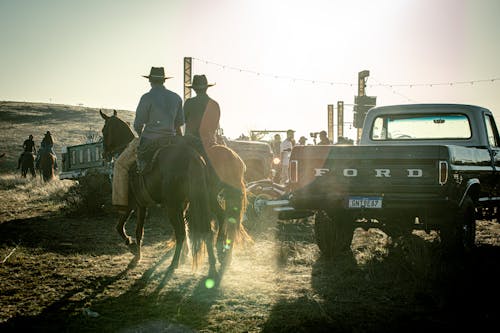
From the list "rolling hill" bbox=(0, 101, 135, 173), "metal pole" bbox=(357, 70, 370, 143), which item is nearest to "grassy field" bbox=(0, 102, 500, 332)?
"metal pole" bbox=(357, 70, 370, 143)

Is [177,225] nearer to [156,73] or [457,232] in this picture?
[156,73]

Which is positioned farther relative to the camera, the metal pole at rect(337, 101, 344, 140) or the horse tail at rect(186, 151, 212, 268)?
the metal pole at rect(337, 101, 344, 140)

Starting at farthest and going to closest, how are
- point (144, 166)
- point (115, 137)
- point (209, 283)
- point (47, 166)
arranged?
point (47, 166) < point (115, 137) < point (144, 166) < point (209, 283)

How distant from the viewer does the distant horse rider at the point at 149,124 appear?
256 inches

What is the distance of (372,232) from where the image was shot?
402 inches

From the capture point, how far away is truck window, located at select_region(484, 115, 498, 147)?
8.55 m

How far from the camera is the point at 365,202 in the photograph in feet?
20.7

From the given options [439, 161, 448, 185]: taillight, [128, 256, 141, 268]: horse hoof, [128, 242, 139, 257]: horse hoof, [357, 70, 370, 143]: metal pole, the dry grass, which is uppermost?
[357, 70, 370, 143]: metal pole

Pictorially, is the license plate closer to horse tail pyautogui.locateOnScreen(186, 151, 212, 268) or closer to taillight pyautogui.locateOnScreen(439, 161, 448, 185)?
taillight pyautogui.locateOnScreen(439, 161, 448, 185)

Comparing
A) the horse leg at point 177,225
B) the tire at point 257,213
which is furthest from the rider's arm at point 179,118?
the tire at point 257,213

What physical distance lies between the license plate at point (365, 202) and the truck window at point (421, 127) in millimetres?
2932

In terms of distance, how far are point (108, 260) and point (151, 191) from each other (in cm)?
149

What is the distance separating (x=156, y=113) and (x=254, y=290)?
9.05ft

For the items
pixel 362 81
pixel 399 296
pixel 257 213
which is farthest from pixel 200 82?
Result: pixel 362 81
